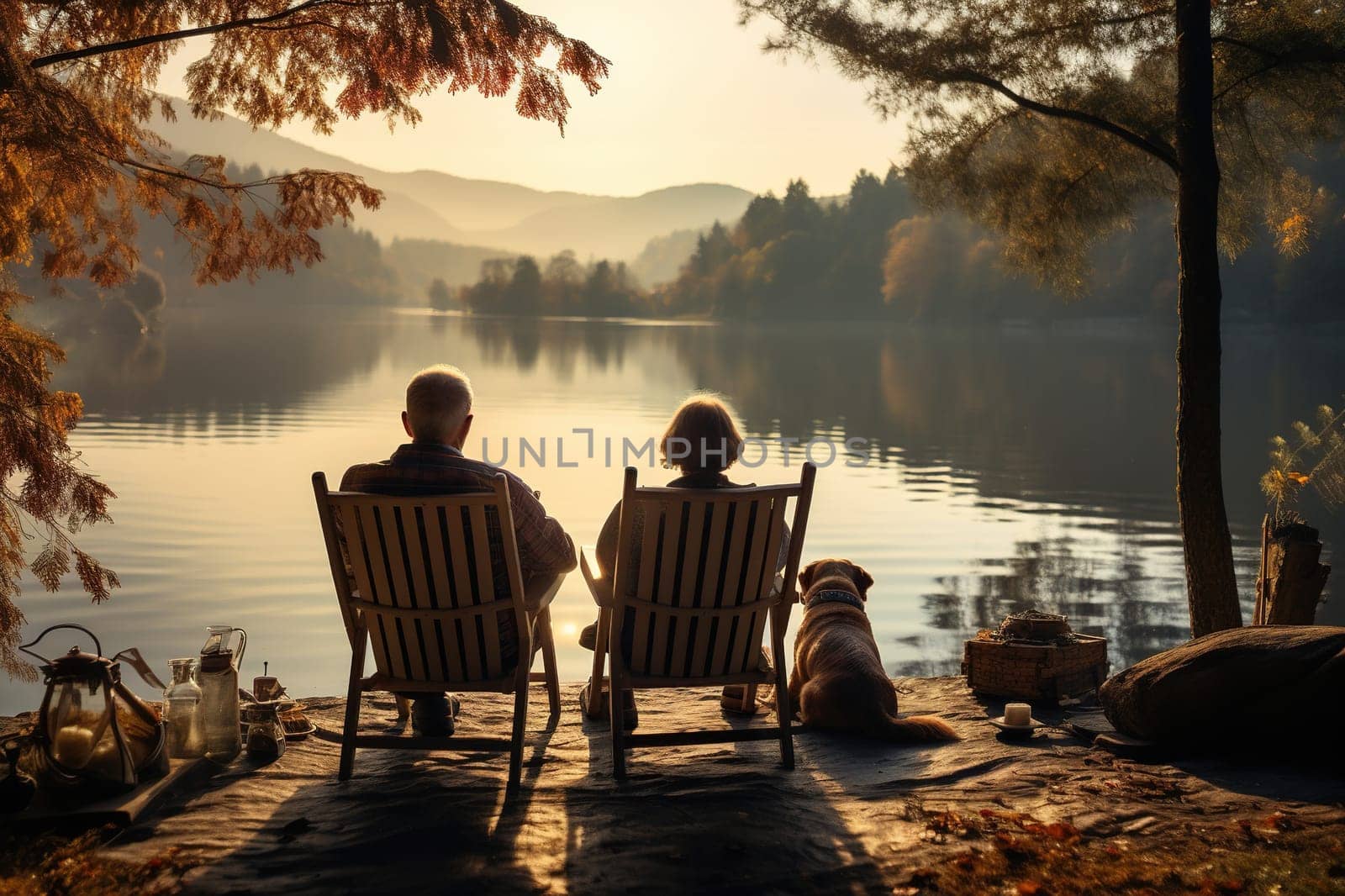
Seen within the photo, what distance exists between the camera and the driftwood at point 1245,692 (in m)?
3.95

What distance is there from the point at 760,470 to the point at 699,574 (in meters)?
14.2

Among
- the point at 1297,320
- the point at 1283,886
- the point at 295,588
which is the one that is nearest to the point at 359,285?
the point at 1297,320

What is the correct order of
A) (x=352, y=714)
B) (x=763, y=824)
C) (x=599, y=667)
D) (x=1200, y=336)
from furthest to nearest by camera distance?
1. (x=1200, y=336)
2. (x=599, y=667)
3. (x=352, y=714)
4. (x=763, y=824)

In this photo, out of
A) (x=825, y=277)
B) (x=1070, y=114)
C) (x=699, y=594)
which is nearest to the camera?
(x=699, y=594)

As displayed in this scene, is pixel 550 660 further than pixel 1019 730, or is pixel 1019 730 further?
pixel 550 660

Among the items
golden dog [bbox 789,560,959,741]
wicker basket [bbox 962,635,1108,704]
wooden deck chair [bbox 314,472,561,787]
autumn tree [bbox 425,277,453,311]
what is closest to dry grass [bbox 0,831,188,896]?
wooden deck chair [bbox 314,472,561,787]

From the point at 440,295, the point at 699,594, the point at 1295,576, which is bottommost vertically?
the point at 1295,576

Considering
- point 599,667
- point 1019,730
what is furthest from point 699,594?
point 1019,730

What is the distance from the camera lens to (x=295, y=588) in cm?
1040

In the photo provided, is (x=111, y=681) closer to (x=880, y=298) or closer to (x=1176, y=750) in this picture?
(x=1176, y=750)

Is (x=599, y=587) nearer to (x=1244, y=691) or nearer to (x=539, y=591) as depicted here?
(x=539, y=591)

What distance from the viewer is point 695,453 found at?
14.2ft

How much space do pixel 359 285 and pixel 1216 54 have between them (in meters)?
135

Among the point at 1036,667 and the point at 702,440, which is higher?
the point at 702,440
